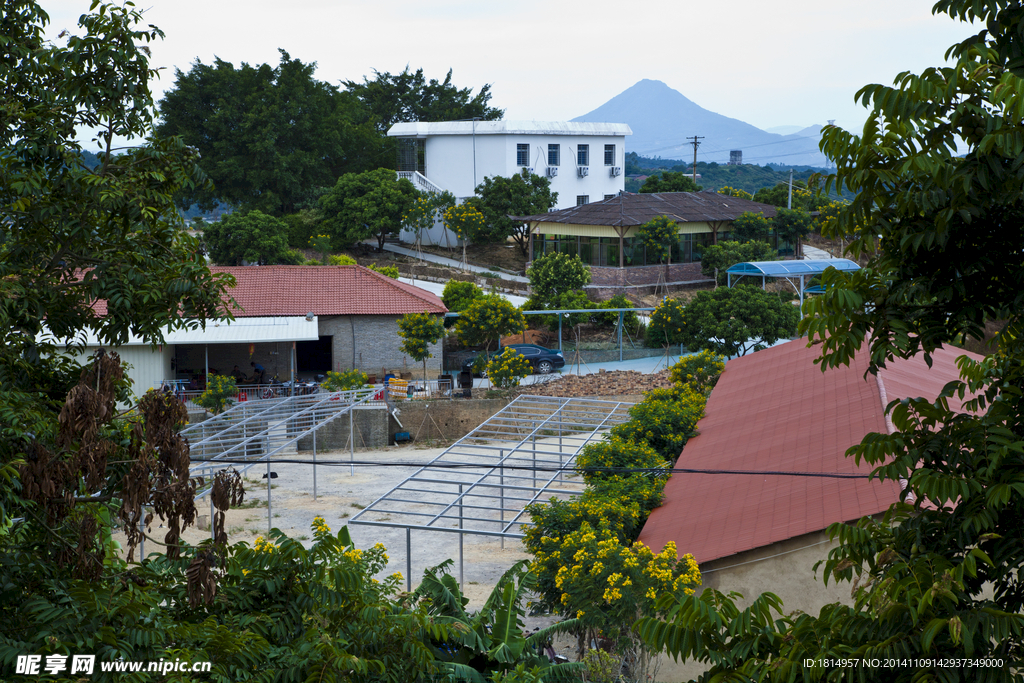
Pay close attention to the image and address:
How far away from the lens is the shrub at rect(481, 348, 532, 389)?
3152cm

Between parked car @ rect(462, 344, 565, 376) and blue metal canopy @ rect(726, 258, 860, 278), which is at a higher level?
blue metal canopy @ rect(726, 258, 860, 278)

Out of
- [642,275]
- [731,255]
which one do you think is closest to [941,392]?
[642,275]

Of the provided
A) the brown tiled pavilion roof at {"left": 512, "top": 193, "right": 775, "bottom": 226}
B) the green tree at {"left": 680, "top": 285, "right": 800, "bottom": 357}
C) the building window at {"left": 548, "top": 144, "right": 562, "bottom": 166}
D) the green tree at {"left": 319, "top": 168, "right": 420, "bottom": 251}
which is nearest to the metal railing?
the green tree at {"left": 680, "top": 285, "right": 800, "bottom": 357}

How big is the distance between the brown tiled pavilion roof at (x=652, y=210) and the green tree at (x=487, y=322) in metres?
16.0

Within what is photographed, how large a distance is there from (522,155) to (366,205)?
43.9ft

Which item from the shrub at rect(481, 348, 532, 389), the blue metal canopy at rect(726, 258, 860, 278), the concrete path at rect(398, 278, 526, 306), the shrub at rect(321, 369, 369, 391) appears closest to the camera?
the shrub at rect(321, 369, 369, 391)

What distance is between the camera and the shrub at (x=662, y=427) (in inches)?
760

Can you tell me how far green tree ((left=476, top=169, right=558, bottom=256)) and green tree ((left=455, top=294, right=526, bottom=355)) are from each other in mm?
21353

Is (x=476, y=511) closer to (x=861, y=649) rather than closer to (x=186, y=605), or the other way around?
(x=186, y=605)

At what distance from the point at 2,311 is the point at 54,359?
155 cm

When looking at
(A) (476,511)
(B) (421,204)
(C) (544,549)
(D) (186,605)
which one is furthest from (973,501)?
(B) (421,204)

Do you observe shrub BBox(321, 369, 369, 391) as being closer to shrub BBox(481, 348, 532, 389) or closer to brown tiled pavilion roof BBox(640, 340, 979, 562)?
shrub BBox(481, 348, 532, 389)

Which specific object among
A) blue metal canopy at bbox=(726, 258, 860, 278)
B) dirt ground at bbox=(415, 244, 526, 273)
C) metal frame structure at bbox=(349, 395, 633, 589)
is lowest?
metal frame structure at bbox=(349, 395, 633, 589)

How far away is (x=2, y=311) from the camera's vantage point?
6.74 metres
